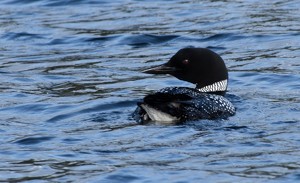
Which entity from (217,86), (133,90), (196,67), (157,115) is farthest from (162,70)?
(157,115)

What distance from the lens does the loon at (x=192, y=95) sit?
9.89m

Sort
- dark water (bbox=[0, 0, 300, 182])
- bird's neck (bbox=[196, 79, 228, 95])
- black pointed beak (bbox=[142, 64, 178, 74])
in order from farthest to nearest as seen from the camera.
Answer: bird's neck (bbox=[196, 79, 228, 95])
black pointed beak (bbox=[142, 64, 178, 74])
dark water (bbox=[0, 0, 300, 182])

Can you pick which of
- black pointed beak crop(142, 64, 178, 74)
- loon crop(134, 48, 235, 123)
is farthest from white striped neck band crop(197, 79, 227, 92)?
black pointed beak crop(142, 64, 178, 74)

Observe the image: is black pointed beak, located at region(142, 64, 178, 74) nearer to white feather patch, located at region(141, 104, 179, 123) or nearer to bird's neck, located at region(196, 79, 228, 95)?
bird's neck, located at region(196, 79, 228, 95)

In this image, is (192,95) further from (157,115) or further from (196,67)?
(196,67)

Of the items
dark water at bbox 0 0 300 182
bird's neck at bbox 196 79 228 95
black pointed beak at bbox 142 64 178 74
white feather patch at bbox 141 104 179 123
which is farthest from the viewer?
bird's neck at bbox 196 79 228 95

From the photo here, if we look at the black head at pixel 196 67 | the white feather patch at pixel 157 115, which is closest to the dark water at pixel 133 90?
the white feather patch at pixel 157 115

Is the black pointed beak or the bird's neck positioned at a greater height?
the black pointed beak

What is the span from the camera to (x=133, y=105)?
37.0 ft

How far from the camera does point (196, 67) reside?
11180 mm

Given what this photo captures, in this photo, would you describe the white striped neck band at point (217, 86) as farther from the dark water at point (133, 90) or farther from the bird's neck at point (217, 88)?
the dark water at point (133, 90)

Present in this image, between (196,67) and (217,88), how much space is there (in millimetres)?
318

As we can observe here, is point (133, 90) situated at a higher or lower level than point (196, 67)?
lower

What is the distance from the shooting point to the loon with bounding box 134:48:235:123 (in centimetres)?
989
